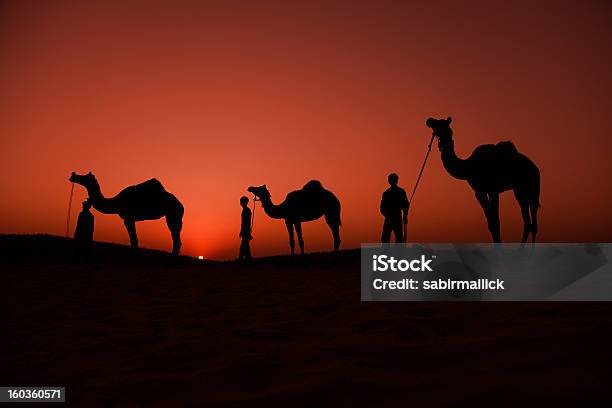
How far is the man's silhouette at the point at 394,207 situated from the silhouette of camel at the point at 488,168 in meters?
1.26

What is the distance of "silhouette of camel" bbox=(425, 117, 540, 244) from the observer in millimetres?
9406

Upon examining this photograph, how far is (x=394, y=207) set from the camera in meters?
10.2

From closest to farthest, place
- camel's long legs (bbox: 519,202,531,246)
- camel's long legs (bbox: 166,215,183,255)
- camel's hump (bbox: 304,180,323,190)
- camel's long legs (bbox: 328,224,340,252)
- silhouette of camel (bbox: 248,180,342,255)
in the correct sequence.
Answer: camel's long legs (bbox: 519,202,531,246)
silhouette of camel (bbox: 248,180,342,255)
camel's hump (bbox: 304,180,323,190)
camel's long legs (bbox: 328,224,340,252)
camel's long legs (bbox: 166,215,183,255)

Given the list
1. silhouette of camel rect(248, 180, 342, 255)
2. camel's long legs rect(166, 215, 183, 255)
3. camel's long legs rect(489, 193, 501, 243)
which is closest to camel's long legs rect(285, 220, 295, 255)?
A: silhouette of camel rect(248, 180, 342, 255)

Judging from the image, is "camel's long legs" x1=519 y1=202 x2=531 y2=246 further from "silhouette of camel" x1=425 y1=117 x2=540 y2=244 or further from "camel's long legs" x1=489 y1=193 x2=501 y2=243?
"camel's long legs" x1=489 y1=193 x2=501 y2=243

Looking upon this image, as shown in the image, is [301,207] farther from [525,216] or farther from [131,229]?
[525,216]

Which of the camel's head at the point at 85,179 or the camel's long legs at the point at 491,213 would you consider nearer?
the camel's long legs at the point at 491,213

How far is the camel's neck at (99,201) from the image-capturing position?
14.7 m

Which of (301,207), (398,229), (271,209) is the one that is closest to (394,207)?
(398,229)

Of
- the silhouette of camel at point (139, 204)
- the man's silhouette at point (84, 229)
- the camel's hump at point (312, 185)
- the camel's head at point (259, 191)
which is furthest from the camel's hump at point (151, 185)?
the camel's hump at point (312, 185)

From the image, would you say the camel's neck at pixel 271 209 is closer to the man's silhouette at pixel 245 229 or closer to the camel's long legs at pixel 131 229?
the man's silhouette at pixel 245 229

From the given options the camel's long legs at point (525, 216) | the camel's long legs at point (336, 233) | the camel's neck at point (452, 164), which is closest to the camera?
the camel's neck at point (452, 164)

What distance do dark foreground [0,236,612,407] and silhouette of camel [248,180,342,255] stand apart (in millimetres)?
8686

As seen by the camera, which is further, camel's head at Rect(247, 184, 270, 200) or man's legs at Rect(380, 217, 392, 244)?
camel's head at Rect(247, 184, 270, 200)
